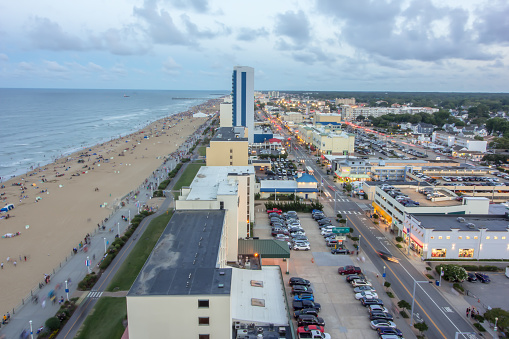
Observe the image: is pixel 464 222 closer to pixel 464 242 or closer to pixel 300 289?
pixel 464 242

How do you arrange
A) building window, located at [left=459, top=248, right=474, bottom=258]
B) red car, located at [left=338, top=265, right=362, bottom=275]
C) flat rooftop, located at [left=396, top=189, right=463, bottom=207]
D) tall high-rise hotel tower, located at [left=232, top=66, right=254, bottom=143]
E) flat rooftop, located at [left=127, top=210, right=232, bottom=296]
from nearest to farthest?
flat rooftop, located at [left=127, top=210, right=232, bottom=296], red car, located at [left=338, top=265, right=362, bottom=275], building window, located at [left=459, top=248, right=474, bottom=258], flat rooftop, located at [left=396, top=189, right=463, bottom=207], tall high-rise hotel tower, located at [left=232, top=66, right=254, bottom=143]

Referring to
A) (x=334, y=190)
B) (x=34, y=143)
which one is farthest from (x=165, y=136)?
(x=334, y=190)

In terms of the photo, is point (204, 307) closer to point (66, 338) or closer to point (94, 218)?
point (66, 338)

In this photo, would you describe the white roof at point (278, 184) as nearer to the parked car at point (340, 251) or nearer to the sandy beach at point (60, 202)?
the parked car at point (340, 251)

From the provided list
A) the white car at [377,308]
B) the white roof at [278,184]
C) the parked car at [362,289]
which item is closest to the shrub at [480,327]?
the white car at [377,308]

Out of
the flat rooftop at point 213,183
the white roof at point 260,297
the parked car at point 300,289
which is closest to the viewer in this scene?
the white roof at point 260,297

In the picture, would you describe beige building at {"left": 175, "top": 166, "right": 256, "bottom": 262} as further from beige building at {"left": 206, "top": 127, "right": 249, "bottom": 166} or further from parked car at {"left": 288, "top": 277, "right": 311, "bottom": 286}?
beige building at {"left": 206, "top": 127, "right": 249, "bottom": 166}

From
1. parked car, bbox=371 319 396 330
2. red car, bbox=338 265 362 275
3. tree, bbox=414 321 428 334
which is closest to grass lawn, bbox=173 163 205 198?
red car, bbox=338 265 362 275
